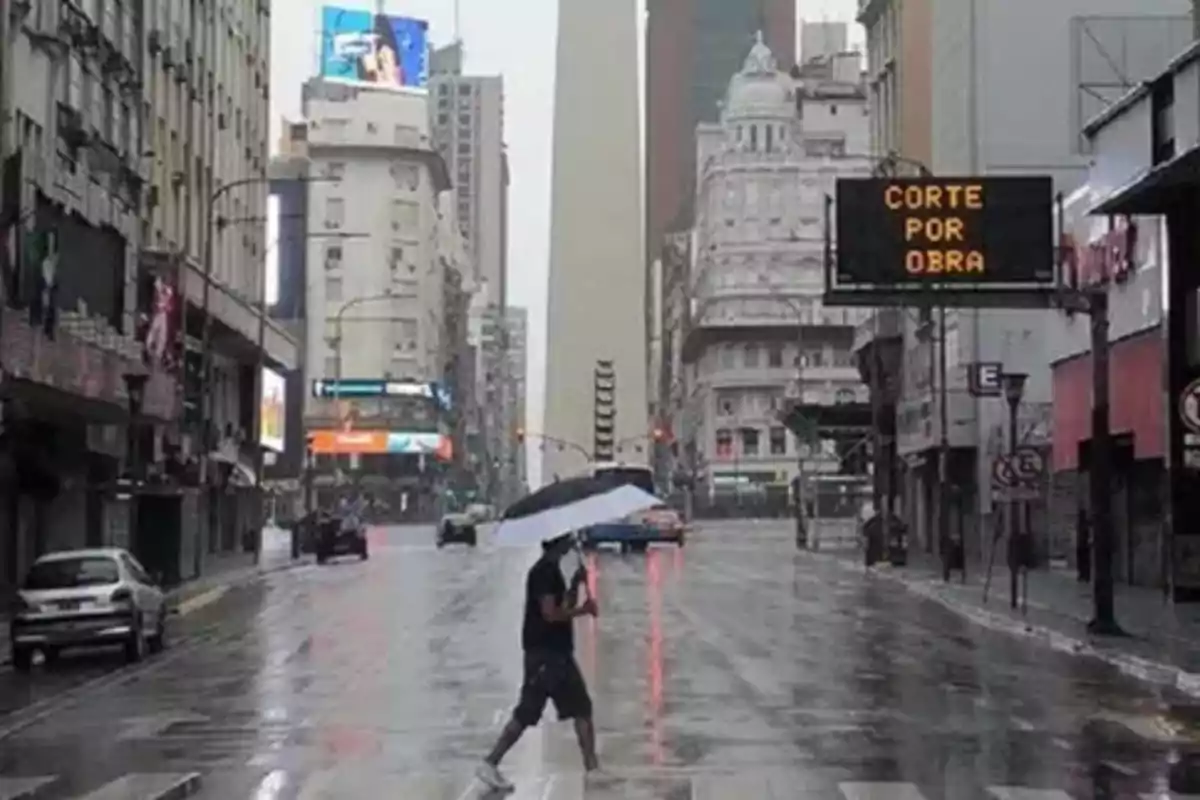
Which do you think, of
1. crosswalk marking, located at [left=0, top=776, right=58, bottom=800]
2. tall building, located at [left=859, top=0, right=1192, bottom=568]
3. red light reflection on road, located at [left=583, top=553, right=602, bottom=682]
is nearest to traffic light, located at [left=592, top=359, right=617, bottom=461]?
tall building, located at [left=859, top=0, right=1192, bottom=568]

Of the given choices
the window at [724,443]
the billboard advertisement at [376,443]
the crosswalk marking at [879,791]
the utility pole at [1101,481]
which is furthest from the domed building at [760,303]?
the crosswalk marking at [879,791]

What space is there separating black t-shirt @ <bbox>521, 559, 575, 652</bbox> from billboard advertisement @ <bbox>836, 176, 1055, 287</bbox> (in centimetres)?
2396

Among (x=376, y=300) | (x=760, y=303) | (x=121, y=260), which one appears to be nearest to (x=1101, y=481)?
(x=121, y=260)

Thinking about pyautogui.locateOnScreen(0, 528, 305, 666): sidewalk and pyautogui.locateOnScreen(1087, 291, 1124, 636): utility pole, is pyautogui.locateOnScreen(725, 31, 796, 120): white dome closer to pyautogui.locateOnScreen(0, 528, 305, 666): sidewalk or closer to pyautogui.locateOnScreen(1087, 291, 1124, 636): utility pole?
pyautogui.locateOnScreen(0, 528, 305, 666): sidewalk

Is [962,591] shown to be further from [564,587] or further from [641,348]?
[641,348]

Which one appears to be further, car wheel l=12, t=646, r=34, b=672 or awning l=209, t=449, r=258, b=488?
awning l=209, t=449, r=258, b=488

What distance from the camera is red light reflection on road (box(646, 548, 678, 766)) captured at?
18.2 meters

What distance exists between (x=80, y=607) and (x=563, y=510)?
1582 centimetres

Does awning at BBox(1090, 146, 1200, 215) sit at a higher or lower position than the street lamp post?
higher

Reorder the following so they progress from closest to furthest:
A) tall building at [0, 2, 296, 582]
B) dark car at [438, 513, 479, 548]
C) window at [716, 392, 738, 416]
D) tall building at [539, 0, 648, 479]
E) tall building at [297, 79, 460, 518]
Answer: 1. tall building at [0, 2, 296, 582]
2. dark car at [438, 513, 479, 548]
3. tall building at [539, 0, 648, 479]
4. window at [716, 392, 738, 416]
5. tall building at [297, 79, 460, 518]

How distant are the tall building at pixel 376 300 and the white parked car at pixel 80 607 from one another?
402 ft

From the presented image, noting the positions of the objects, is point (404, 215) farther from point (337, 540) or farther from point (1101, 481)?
point (1101, 481)

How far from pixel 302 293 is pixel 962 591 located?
309ft

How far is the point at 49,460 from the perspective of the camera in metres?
46.3
